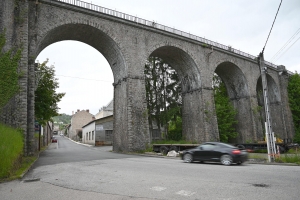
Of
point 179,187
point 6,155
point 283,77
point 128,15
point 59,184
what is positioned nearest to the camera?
point 179,187

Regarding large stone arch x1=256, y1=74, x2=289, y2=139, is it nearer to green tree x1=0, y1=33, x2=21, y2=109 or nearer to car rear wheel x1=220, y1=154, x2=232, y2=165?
car rear wheel x1=220, y1=154, x2=232, y2=165

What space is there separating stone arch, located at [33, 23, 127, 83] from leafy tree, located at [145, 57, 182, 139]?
25.2 feet

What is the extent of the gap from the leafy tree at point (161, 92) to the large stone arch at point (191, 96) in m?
2.67

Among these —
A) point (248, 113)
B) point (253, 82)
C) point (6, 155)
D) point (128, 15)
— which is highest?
point (128, 15)

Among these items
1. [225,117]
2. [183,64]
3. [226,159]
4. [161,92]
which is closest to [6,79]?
[226,159]

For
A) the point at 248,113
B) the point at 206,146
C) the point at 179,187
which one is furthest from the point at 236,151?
the point at 248,113

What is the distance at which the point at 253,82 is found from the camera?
31.0 metres

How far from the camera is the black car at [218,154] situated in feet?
35.6

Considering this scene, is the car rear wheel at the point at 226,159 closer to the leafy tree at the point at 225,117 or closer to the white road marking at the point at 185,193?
the white road marking at the point at 185,193

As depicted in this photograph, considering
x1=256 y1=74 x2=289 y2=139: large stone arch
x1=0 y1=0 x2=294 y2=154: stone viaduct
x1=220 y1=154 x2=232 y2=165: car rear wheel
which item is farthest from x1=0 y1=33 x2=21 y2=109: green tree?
x1=256 y1=74 x2=289 y2=139: large stone arch

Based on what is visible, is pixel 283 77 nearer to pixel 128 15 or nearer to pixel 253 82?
pixel 253 82

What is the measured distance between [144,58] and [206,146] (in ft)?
37.7

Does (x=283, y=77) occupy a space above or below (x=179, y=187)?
above

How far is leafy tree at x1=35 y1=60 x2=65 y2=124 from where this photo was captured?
1962 cm
